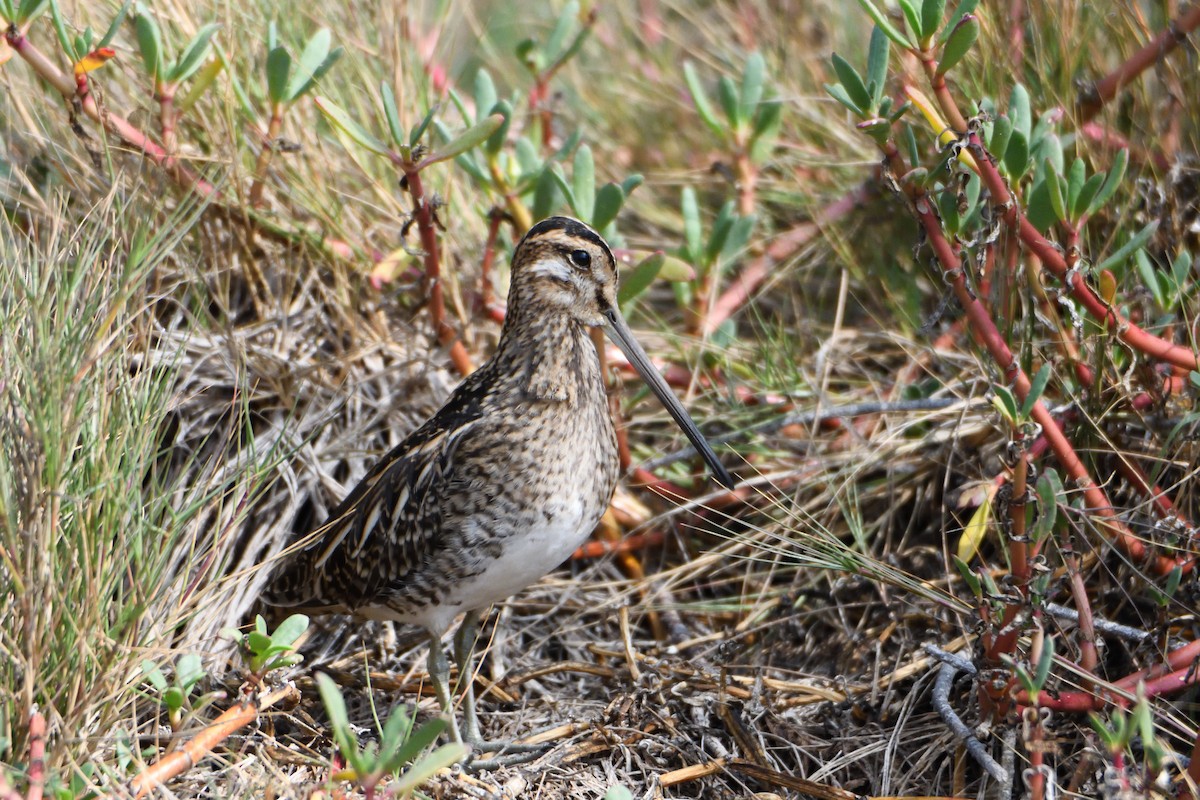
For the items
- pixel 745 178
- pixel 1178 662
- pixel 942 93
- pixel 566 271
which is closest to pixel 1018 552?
pixel 1178 662

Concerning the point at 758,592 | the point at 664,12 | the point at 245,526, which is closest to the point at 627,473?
the point at 758,592

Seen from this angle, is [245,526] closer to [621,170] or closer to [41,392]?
[41,392]

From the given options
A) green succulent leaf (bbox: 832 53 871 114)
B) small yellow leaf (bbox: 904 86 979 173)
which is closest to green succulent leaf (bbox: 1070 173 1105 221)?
small yellow leaf (bbox: 904 86 979 173)

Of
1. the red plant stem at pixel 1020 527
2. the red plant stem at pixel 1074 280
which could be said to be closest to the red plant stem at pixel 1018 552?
the red plant stem at pixel 1020 527

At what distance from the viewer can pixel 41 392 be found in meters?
2.30

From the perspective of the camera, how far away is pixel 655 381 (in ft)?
10.5

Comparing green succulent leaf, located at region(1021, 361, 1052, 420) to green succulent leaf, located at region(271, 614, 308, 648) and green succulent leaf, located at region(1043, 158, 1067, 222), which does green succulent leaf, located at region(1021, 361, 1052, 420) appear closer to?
green succulent leaf, located at region(1043, 158, 1067, 222)

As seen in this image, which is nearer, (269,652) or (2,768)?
(2,768)

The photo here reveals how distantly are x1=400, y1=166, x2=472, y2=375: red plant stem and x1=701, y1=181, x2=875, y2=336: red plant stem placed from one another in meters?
0.74

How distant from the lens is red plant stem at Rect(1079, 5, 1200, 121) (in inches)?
132

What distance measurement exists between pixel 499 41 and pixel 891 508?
328 centimetres

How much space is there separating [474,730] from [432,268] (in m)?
1.19

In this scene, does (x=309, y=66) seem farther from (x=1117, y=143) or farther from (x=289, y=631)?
(x=1117, y=143)

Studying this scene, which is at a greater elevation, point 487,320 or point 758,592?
point 487,320
